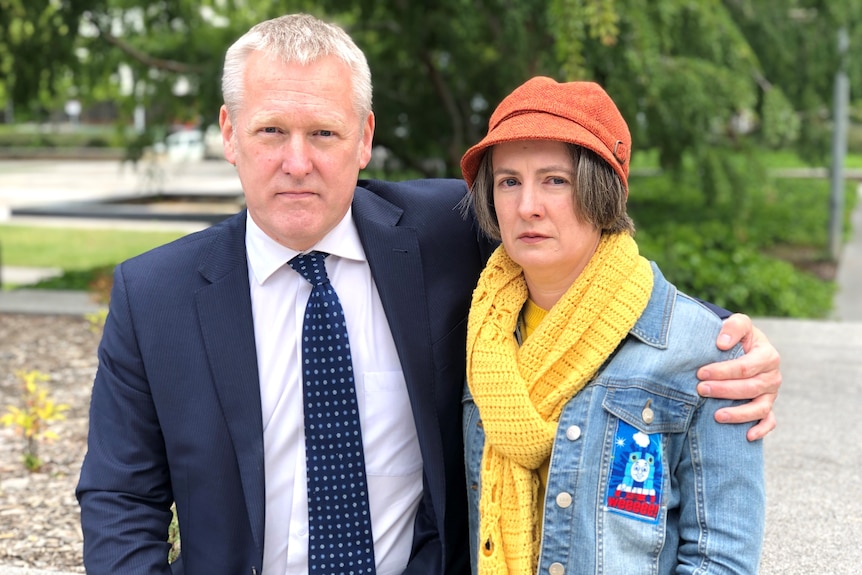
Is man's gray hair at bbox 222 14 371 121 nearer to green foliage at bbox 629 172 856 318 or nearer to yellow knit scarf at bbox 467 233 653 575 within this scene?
yellow knit scarf at bbox 467 233 653 575

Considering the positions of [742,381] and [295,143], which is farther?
[295,143]

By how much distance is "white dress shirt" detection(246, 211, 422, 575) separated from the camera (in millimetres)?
2346

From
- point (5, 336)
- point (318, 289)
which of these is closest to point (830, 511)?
point (318, 289)

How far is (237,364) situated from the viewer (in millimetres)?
2289

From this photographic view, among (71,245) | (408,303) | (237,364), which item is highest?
(71,245)

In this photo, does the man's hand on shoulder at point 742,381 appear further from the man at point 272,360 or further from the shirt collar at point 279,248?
the shirt collar at point 279,248

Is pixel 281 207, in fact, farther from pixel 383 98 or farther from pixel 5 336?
pixel 383 98

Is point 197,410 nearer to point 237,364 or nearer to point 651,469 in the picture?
point 237,364

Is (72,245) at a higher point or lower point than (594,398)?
higher

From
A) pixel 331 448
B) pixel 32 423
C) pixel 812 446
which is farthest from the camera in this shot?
pixel 812 446

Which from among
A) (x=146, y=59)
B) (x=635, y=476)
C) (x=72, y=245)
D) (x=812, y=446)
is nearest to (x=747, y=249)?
(x=812, y=446)

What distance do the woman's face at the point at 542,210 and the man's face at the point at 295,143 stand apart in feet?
1.19

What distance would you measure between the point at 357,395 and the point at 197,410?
371mm

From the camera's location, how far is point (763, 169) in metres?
10.6
